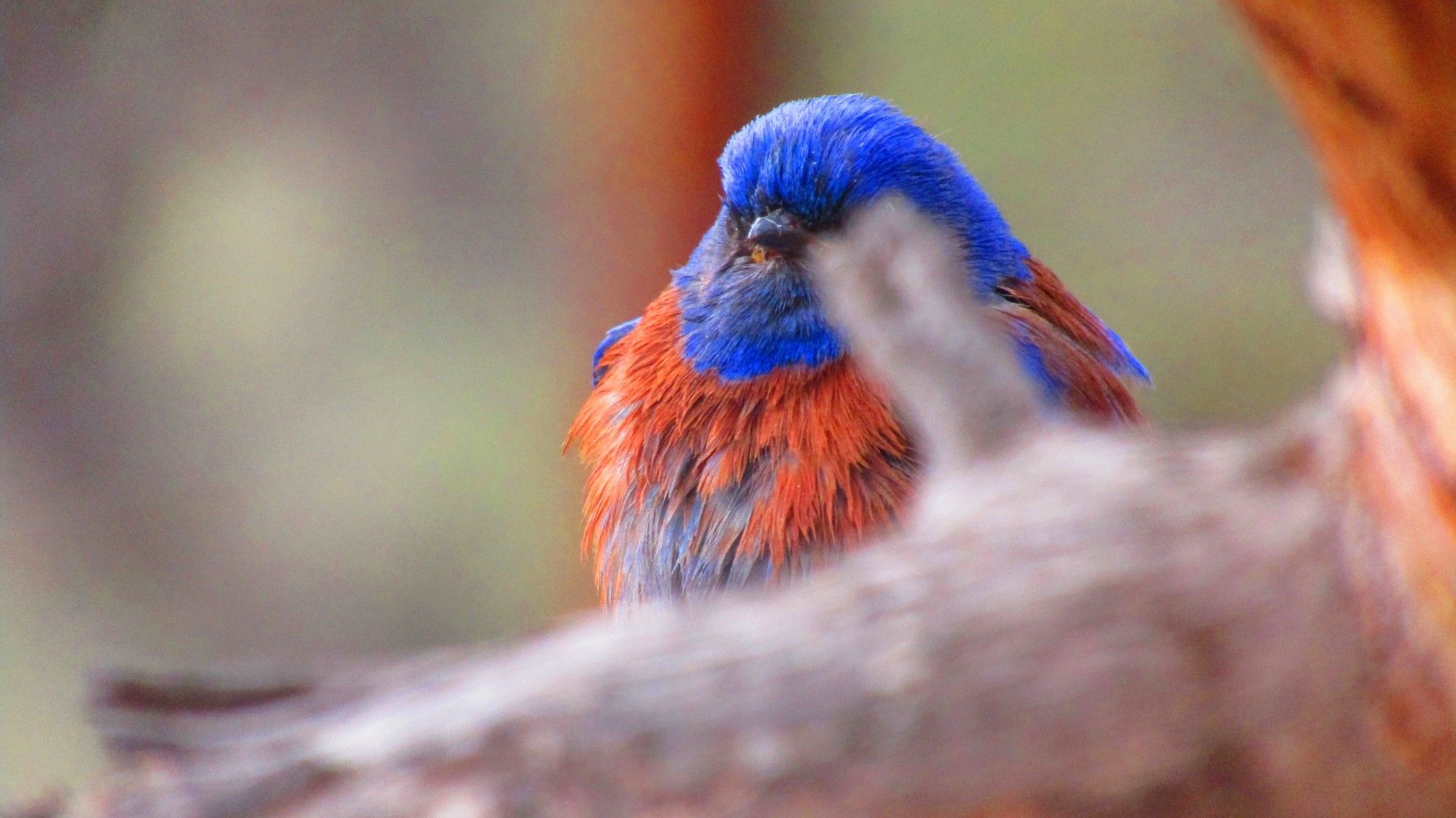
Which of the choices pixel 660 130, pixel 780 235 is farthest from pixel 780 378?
pixel 660 130

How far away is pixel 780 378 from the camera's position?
8.95 ft

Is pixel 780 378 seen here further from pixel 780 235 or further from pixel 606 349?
pixel 606 349

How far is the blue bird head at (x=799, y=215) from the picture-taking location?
2756mm

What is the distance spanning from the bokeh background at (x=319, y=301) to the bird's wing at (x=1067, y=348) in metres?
4.26

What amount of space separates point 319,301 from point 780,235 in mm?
5037

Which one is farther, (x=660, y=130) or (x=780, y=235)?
(x=660, y=130)

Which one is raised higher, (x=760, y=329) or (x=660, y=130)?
(x=660, y=130)

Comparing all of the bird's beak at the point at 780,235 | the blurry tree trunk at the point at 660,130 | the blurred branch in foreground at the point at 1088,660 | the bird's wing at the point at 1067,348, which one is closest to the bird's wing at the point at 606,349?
the bird's beak at the point at 780,235

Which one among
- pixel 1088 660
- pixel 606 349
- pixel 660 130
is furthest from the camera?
pixel 660 130

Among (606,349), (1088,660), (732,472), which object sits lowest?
(1088,660)

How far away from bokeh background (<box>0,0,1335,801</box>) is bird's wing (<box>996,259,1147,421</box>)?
4.26 meters

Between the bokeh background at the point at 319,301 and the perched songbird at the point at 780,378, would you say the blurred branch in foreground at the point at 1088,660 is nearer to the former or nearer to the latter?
the perched songbird at the point at 780,378

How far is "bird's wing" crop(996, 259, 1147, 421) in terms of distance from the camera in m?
2.64

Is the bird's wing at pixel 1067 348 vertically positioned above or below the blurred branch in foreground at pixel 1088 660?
above
